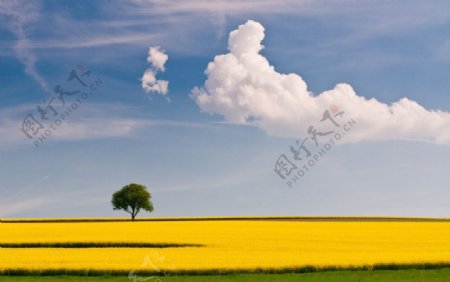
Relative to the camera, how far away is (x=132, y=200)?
11006 centimetres

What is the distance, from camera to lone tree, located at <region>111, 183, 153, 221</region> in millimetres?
110125

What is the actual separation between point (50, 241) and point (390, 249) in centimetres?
2573

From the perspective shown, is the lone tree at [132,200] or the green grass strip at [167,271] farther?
the lone tree at [132,200]

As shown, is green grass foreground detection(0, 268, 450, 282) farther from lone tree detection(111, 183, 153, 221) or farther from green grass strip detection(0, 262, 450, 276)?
lone tree detection(111, 183, 153, 221)

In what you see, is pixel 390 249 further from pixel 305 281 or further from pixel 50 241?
pixel 50 241

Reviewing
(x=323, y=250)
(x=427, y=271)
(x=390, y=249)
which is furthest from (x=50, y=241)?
(x=427, y=271)

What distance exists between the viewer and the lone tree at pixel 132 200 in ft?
361

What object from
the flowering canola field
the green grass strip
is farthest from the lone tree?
the green grass strip

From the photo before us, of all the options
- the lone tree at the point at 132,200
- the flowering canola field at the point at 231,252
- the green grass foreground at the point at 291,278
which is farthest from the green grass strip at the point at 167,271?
the lone tree at the point at 132,200

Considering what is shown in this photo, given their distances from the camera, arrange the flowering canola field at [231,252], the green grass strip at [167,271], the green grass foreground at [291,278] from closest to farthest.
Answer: the green grass foreground at [291,278]
the green grass strip at [167,271]
the flowering canola field at [231,252]

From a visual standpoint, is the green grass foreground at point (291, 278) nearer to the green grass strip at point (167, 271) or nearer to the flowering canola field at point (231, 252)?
the green grass strip at point (167, 271)

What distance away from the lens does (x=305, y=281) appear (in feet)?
92.3

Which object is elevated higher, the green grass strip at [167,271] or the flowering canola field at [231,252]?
the flowering canola field at [231,252]

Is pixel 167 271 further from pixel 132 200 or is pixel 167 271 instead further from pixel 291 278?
pixel 132 200
